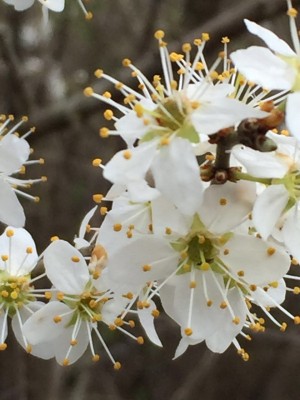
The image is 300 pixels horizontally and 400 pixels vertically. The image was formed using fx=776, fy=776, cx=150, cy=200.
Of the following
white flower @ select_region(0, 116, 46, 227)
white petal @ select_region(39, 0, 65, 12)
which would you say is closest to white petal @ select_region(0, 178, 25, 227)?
white flower @ select_region(0, 116, 46, 227)

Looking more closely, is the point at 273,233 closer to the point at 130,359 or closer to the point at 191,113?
the point at 191,113

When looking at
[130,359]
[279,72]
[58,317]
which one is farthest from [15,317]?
[130,359]

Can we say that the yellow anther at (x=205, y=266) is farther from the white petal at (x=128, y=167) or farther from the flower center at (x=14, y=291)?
the flower center at (x=14, y=291)

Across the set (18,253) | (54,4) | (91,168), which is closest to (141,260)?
(18,253)

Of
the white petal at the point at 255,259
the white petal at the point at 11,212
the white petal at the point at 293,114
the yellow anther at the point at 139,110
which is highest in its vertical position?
the yellow anther at the point at 139,110

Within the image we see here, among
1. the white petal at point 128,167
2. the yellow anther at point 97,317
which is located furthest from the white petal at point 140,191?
the yellow anther at point 97,317

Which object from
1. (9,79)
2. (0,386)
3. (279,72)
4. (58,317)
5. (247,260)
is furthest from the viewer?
(0,386)

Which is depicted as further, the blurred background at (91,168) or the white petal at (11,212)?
the blurred background at (91,168)
